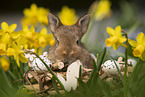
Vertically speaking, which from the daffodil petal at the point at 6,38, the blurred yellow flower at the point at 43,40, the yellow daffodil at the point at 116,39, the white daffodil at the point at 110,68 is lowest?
the white daffodil at the point at 110,68

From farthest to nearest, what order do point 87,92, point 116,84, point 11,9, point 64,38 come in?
point 11,9 → point 64,38 → point 116,84 → point 87,92

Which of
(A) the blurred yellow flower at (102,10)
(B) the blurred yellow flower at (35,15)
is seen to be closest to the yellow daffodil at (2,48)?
(B) the blurred yellow flower at (35,15)

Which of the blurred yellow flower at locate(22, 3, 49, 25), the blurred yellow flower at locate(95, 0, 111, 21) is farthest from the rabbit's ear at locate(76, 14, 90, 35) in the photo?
the blurred yellow flower at locate(95, 0, 111, 21)

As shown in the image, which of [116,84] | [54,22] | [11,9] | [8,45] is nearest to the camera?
[116,84]

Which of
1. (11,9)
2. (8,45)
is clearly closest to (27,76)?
(8,45)

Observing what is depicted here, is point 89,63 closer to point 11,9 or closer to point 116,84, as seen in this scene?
point 116,84

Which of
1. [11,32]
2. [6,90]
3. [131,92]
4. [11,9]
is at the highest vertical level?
[11,9]

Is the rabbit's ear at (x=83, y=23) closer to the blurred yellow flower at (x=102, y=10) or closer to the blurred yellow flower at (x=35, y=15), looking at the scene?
the blurred yellow flower at (x=35, y=15)

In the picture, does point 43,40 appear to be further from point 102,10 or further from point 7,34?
point 102,10
